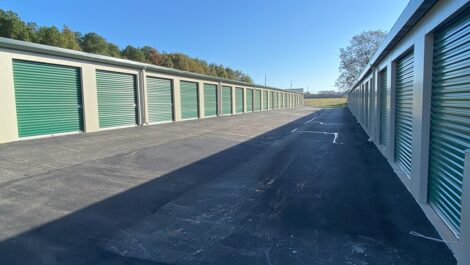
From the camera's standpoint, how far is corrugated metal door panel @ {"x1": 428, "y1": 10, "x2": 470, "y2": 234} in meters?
3.79

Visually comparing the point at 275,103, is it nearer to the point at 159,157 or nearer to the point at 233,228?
the point at 159,157

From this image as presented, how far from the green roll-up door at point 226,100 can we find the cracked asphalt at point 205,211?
21850 mm

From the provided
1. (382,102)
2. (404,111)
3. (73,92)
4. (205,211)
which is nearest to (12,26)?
(73,92)

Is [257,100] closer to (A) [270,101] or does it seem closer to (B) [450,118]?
(A) [270,101]

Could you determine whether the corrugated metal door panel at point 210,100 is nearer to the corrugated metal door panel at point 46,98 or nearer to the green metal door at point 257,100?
the corrugated metal door panel at point 46,98

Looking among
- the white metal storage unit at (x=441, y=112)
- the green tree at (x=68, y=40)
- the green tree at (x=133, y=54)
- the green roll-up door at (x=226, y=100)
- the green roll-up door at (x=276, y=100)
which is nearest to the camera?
the white metal storage unit at (x=441, y=112)

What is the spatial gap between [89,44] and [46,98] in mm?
45544

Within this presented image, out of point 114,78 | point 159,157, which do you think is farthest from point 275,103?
point 159,157

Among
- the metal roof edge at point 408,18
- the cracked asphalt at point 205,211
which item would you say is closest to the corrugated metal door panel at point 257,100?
the cracked asphalt at point 205,211

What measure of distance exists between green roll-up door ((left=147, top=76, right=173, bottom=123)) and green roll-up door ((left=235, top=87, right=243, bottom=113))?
1388 centimetres

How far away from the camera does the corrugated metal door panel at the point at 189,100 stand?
22.8 m

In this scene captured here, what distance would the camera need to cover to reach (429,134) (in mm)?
4980

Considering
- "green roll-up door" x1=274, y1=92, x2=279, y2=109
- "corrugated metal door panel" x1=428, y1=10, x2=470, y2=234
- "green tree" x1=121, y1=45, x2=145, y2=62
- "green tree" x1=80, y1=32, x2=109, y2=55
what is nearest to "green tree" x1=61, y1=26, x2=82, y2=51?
"green tree" x1=80, y1=32, x2=109, y2=55

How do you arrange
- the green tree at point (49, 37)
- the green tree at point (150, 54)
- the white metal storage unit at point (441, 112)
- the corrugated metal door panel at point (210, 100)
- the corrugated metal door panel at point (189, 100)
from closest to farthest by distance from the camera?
the white metal storage unit at point (441, 112) → the corrugated metal door panel at point (189, 100) → the corrugated metal door panel at point (210, 100) → the green tree at point (49, 37) → the green tree at point (150, 54)
